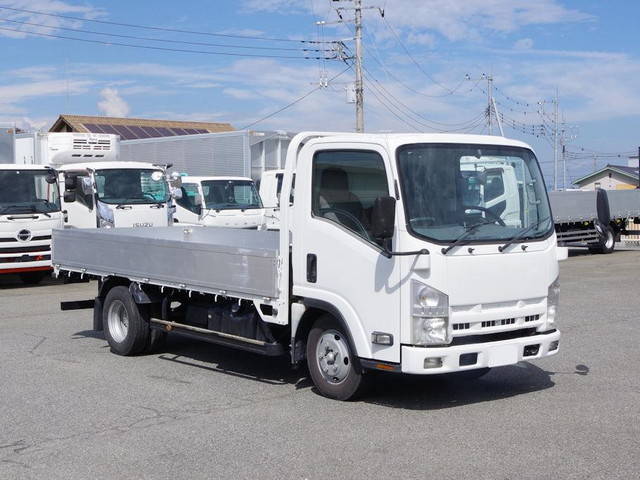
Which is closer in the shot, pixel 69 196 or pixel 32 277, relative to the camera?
pixel 69 196

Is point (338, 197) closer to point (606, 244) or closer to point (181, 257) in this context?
point (181, 257)

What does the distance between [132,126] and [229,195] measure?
66.7ft

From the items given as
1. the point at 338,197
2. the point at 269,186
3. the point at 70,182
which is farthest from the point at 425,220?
the point at 269,186

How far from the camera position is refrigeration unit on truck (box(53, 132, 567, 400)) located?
24.0 ft

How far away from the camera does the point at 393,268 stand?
7.39 m

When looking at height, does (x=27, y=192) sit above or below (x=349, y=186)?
below

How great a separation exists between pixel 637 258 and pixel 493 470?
22.1m

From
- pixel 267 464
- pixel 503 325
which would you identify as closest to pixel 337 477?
pixel 267 464

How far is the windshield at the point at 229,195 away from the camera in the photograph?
22625 millimetres

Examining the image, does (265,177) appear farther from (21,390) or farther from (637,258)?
(21,390)

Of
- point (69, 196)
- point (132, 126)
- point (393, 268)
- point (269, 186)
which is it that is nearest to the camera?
point (393, 268)

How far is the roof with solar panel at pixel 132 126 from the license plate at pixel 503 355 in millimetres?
32019

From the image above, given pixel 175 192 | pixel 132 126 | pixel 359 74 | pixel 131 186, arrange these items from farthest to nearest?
pixel 132 126, pixel 359 74, pixel 175 192, pixel 131 186

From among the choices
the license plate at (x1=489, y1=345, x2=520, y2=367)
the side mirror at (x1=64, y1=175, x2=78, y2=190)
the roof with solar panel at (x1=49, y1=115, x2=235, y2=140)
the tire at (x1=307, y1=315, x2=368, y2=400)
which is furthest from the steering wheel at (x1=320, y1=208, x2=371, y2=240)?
the roof with solar panel at (x1=49, y1=115, x2=235, y2=140)
